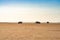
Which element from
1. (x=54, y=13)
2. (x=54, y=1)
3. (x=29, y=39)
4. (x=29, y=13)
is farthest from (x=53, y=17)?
(x=29, y=39)

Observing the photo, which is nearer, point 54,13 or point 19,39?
point 19,39

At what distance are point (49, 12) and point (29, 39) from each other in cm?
140

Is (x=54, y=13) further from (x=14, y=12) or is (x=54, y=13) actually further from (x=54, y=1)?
(x=14, y=12)

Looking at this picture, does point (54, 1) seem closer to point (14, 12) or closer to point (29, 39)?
point (14, 12)

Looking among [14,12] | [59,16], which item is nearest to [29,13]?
[14,12]

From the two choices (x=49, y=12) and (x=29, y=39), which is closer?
(x=29, y=39)

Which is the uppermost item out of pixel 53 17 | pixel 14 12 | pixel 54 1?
pixel 54 1

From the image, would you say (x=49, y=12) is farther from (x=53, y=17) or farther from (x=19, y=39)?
(x=19, y=39)

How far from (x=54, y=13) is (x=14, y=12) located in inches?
42.4

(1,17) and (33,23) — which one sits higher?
(1,17)

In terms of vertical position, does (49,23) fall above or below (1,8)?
below

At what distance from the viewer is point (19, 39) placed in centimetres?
191

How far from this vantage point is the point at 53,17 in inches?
121

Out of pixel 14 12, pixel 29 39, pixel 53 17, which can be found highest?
pixel 14 12
